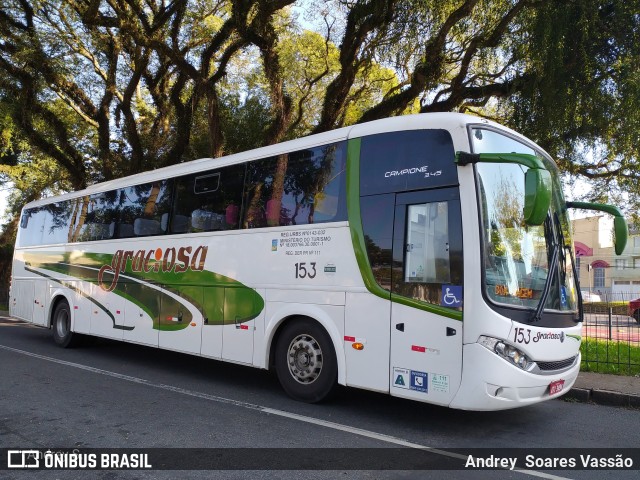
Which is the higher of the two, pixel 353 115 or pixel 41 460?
pixel 353 115

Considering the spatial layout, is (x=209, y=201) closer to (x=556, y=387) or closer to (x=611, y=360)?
(x=556, y=387)

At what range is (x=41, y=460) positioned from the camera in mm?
4527

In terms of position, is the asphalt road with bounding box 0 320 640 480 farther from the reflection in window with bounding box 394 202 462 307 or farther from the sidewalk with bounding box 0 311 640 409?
the reflection in window with bounding box 394 202 462 307

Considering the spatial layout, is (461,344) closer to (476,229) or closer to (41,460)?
(476,229)

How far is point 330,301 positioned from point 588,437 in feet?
10.6

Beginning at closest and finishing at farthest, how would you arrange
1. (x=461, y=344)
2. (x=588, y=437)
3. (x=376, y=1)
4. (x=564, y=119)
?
(x=461, y=344), (x=588, y=437), (x=564, y=119), (x=376, y=1)

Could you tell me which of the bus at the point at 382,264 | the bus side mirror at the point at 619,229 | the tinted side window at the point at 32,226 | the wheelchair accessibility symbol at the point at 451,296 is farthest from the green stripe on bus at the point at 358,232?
the tinted side window at the point at 32,226

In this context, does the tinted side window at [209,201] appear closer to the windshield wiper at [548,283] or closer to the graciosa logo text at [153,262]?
the graciosa logo text at [153,262]

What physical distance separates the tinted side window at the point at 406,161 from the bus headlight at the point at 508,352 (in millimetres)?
1652

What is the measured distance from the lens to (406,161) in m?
5.93

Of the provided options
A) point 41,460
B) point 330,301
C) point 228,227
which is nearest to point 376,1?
point 228,227

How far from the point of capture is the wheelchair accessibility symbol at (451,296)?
523cm

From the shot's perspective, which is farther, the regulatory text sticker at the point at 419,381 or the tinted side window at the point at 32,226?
the tinted side window at the point at 32,226

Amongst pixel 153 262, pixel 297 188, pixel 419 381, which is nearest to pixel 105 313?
pixel 153 262
